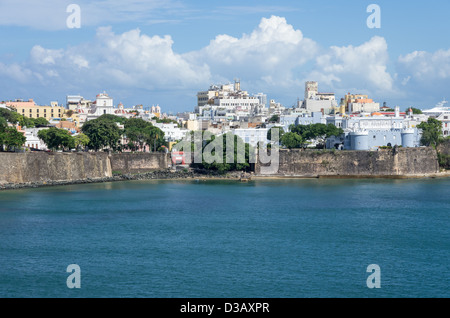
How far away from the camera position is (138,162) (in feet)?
149

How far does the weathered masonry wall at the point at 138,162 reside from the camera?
44.5m

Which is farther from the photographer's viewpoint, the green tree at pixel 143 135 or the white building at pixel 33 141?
the green tree at pixel 143 135

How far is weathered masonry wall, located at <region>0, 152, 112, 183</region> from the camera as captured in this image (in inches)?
1412

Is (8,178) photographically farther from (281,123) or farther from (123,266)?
(281,123)

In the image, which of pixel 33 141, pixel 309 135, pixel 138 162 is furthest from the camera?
pixel 309 135

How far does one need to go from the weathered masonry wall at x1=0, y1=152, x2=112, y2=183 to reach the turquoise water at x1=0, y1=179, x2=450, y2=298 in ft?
6.88

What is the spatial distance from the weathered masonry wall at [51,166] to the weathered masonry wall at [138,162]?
0.75 m

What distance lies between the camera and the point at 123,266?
61.7 feet

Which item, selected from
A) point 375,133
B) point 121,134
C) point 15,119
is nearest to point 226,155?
point 121,134

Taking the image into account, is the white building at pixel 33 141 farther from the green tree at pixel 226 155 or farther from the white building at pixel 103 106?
the white building at pixel 103 106

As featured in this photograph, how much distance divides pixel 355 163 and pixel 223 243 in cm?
2600

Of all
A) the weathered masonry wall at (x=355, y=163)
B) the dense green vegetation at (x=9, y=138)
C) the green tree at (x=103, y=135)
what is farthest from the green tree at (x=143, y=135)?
the dense green vegetation at (x=9, y=138)

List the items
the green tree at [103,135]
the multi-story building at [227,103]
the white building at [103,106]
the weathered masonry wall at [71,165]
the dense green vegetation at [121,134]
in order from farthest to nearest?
the multi-story building at [227,103]
the white building at [103,106]
the dense green vegetation at [121,134]
the green tree at [103,135]
the weathered masonry wall at [71,165]

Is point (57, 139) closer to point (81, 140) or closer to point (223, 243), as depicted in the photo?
point (81, 140)
